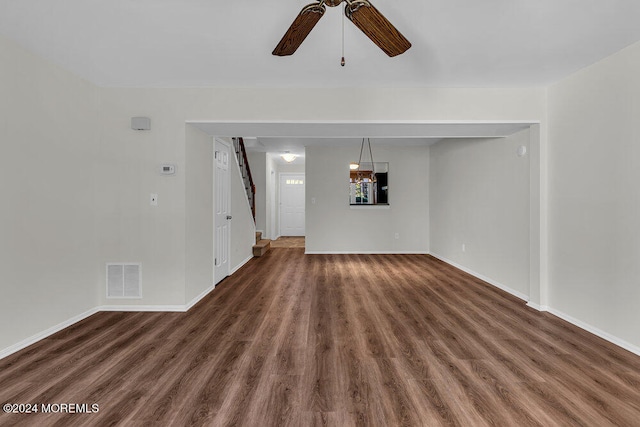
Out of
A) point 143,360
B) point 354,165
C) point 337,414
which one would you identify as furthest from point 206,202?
point 354,165

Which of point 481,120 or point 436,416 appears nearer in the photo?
point 436,416

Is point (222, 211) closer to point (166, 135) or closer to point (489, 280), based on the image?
point (166, 135)

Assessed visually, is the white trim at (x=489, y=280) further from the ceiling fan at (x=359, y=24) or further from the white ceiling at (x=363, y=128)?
the ceiling fan at (x=359, y=24)

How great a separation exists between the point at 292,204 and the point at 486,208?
6.65m

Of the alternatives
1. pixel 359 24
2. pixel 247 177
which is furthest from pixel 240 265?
pixel 359 24

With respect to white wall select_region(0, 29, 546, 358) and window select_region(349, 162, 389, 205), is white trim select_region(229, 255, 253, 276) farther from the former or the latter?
window select_region(349, 162, 389, 205)

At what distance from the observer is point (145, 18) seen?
204 cm

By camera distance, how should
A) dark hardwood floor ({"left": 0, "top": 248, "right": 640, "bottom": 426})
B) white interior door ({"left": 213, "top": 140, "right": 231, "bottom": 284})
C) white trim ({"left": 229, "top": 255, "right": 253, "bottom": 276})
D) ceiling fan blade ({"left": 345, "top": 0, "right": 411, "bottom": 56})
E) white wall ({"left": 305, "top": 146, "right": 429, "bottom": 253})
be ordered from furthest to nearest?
1. white wall ({"left": 305, "top": 146, "right": 429, "bottom": 253})
2. white trim ({"left": 229, "top": 255, "right": 253, "bottom": 276})
3. white interior door ({"left": 213, "top": 140, "right": 231, "bottom": 284})
4. dark hardwood floor ({"left": 0, "top": 248, "right": 640, "bottom": 426})
5. ceiling fan blade ({"left": 345, "top": 0, "right": 411, "bottom": 56})

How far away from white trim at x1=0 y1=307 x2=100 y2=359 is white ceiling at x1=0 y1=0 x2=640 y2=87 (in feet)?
7.68

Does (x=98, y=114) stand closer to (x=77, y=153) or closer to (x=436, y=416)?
(x=77, y=153)

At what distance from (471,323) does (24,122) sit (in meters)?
4.22

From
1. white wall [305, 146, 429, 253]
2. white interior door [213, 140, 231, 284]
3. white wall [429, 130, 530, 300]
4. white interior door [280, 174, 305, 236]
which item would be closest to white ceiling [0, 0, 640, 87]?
white wall [429, 130, 530, 300]

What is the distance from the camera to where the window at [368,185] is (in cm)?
674

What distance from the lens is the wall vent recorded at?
324 cm
